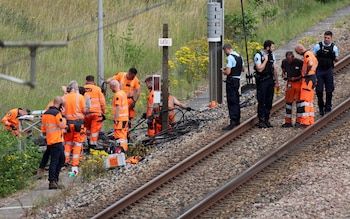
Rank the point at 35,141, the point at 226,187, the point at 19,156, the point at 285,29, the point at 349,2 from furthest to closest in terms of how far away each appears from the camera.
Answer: the point at 349,2, the point at 285,29, the point at 35,141, the point at 19,156, the point at 226,187

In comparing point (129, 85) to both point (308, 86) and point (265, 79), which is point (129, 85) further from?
point (308, 86)

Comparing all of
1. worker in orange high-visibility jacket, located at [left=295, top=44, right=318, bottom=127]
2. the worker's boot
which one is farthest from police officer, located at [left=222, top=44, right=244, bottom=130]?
the worker's boot

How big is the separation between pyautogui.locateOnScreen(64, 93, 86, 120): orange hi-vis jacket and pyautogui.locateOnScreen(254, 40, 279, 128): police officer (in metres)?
3.38

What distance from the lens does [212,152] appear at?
18.2 meters

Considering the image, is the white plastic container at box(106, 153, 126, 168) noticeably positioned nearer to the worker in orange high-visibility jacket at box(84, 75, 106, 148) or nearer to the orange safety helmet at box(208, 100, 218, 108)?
the worker in orange high-visibility jacket at box(84, 75, 106, 148)

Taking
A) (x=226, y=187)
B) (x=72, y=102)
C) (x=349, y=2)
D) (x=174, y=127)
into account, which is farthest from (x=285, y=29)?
(x=226, y=187)

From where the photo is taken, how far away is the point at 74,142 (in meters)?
18.9

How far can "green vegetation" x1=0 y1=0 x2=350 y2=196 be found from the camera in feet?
90.2

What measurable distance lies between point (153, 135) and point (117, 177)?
3717 mm

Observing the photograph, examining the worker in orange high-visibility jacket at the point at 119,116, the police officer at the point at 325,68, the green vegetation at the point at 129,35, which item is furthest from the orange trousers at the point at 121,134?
the green vegetation at the point at 129,35

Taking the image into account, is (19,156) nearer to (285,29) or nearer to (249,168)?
(249,168)

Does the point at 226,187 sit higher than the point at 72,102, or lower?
lower

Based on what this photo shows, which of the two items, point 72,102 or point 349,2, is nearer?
point 72,102

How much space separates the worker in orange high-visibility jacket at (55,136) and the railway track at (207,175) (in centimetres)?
197
